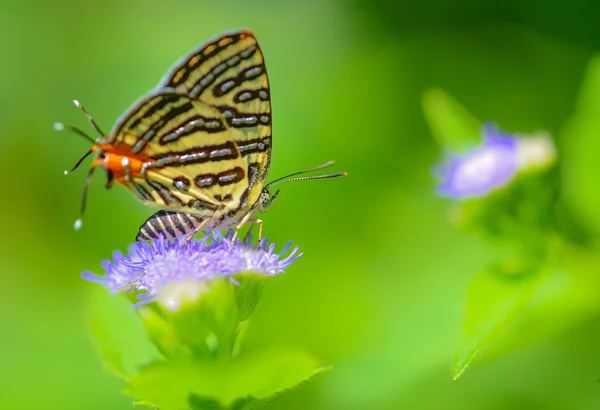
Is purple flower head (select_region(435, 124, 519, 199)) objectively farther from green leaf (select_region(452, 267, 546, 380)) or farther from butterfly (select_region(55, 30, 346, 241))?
butterfly (select_region(55, 30, 346, 241))

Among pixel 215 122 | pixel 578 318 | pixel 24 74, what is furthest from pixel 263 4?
pixel 578 318

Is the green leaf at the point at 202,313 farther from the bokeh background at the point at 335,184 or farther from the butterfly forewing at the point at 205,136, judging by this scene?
the bokeh background at the point at 335,184

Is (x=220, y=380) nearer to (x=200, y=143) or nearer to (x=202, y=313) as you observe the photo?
(x=202, y=313)

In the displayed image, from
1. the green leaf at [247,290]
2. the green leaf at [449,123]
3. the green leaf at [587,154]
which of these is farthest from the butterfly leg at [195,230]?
the green leaf at [587,154]

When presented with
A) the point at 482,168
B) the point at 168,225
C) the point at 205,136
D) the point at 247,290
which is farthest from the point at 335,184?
the point at 247,290

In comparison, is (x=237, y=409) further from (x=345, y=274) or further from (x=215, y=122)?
(x=345, y=274)

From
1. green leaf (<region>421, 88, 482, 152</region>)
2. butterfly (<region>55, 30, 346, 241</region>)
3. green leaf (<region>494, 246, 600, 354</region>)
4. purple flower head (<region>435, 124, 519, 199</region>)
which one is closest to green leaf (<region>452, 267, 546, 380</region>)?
green leaf (<region>494, 246, 600, 354</region>)
